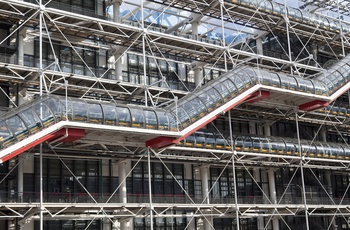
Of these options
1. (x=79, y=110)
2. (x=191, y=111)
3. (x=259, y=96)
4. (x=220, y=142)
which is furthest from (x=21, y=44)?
(x=259, y=96)

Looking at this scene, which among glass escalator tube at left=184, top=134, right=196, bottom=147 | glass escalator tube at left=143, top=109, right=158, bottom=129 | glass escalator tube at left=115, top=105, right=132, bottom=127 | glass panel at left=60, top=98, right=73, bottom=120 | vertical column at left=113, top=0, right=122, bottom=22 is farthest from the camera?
vertical column at left=113, top=0, right=122, bottom=22

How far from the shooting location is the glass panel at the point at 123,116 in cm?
2098

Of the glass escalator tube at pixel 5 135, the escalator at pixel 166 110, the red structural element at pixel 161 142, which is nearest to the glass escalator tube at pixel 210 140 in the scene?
the escalator at pixel 166 110

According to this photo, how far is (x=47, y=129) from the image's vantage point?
18.9 metres

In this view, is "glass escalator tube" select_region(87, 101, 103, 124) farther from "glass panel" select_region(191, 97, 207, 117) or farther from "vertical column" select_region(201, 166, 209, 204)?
"vertical column" select_region(201, 166, 209, 204)

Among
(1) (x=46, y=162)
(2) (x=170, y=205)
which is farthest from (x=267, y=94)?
(1) (x=46, y=162)

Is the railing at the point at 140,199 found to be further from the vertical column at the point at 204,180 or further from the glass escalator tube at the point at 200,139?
the glass escalator tube at the point at 200,139

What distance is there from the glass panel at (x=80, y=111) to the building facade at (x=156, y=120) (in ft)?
0.16

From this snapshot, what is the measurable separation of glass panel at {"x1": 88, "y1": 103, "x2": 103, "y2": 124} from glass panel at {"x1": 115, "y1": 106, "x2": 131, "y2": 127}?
0.75 metres

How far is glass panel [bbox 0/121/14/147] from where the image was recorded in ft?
59.3

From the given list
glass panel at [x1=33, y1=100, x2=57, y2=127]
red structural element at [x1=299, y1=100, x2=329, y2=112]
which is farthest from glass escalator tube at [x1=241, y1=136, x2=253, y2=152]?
glass panel at [x1=33, y1=100, x2=57, y2=127]

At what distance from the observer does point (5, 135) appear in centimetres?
1817

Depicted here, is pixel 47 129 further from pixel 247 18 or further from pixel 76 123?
pixel 247 18

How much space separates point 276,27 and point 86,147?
13.1 meters
